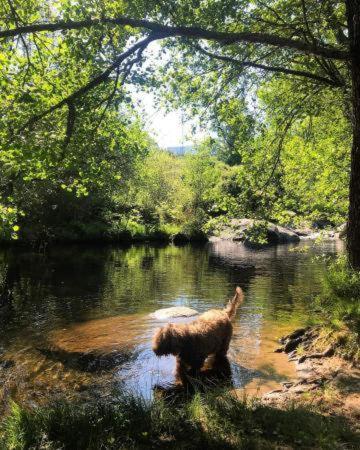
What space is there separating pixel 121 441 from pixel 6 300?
1218cm

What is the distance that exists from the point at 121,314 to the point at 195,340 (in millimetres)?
5859

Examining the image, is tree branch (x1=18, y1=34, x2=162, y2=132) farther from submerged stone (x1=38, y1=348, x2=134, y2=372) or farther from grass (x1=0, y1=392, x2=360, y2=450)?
submerged stone (x1=38, y1=348, x2=134, y2=372)

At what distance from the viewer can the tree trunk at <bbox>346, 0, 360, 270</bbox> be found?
25.0 feet

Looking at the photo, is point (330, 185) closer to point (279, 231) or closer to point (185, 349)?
point (185, 349)

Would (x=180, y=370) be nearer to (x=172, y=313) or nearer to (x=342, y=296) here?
(x=342, y=296)

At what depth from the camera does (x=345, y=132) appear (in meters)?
12.6

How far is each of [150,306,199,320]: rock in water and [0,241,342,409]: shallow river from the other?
1.41ft

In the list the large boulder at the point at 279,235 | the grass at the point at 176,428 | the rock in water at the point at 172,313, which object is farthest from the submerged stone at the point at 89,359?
the large boulder at the point at 279,235

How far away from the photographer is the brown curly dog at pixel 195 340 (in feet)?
25.3

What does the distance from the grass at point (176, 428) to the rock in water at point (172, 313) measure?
23.8ft

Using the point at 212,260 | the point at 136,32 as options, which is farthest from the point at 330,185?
the point at 212,260

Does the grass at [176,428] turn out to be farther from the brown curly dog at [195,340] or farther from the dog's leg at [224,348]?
the dog's leg at [224,348]

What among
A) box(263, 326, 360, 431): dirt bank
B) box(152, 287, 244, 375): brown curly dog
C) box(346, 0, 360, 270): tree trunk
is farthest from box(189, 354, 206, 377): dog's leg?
box(346, 0, 360, 270): tree trunk

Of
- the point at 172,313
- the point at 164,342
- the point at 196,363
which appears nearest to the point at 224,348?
the point at 196,363
